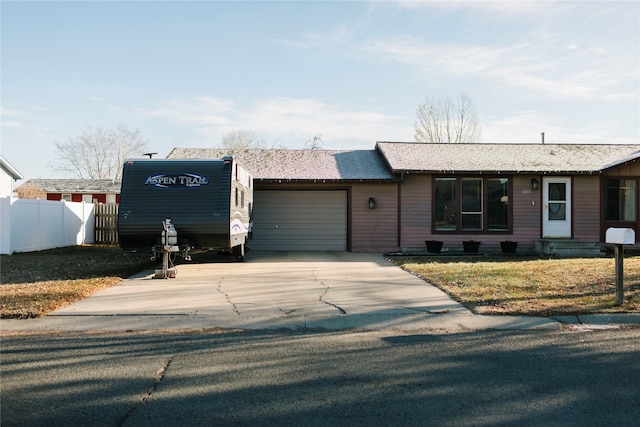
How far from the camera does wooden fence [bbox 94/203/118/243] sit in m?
24.4

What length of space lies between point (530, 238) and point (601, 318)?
11.6m

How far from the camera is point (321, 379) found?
205 inches

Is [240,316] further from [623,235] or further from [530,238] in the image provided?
[530,238]

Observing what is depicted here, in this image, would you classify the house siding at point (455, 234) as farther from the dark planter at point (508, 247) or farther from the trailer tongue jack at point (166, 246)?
the trailer tongue jack at point (166, 246)

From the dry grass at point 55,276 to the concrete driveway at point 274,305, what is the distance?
397 millimetres

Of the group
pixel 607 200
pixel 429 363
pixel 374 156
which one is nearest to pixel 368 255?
pixel 374 156

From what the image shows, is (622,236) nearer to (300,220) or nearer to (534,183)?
(534,183)

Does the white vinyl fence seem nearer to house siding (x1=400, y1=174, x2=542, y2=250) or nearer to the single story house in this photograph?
the single story house

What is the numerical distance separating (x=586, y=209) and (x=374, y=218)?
24.3 feet

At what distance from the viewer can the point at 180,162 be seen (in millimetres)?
13453

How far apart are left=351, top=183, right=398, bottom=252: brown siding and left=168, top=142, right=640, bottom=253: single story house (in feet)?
0.11

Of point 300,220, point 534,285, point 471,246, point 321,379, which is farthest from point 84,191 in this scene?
point 321,379

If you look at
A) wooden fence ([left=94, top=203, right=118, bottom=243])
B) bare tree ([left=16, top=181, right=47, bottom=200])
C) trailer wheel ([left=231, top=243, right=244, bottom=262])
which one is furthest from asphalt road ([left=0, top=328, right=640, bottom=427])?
bare tree ([left=16, top=181, right=47, bottom=200])

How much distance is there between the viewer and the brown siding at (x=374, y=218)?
763 inches
